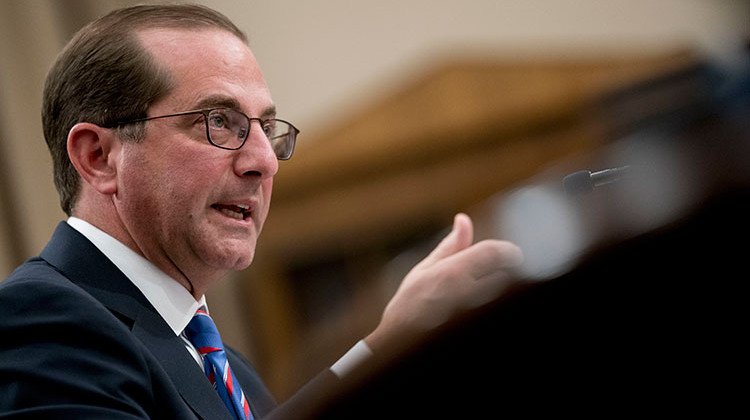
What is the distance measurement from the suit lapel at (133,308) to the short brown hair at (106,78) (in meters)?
0.17

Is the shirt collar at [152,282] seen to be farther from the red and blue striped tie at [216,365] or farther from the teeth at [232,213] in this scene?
the teeth at [232,213]

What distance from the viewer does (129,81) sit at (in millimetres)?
1293

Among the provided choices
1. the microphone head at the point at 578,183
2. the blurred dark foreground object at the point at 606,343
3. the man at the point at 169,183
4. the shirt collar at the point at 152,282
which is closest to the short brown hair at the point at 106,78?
the man at the point at 169,183

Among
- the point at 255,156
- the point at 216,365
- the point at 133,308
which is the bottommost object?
the point at 216,365

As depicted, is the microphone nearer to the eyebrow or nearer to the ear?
the eyebrow

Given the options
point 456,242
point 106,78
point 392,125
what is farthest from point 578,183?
point 392,125

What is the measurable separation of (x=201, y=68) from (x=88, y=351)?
1.74ft

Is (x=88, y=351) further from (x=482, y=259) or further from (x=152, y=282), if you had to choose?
(x=482, y=259)

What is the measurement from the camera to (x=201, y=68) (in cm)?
131

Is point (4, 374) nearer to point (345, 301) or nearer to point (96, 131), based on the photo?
point (96, 131)

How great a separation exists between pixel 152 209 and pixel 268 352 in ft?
7.58

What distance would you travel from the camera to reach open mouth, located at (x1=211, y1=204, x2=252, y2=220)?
51.4 inches

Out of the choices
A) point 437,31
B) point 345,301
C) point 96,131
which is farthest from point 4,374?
point 437,31

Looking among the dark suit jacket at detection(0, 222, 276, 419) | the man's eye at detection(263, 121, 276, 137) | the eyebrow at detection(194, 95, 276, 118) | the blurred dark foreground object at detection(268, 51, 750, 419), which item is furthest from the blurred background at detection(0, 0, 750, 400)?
the blurred dark foreground object at detection(268, 51, 750, 419)
